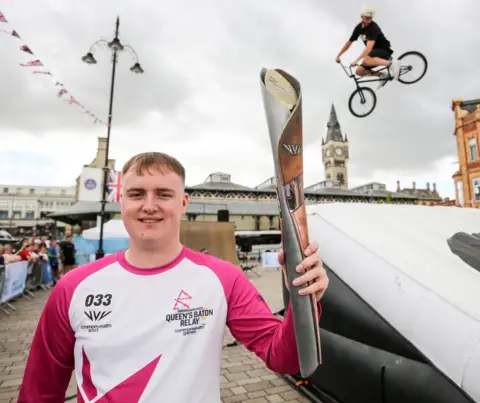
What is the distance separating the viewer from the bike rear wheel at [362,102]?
9.43 meters

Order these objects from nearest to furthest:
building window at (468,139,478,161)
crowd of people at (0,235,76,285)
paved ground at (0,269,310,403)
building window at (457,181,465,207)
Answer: paved ground at (0,269,310,403) < crowd of people at (0,235,76,285) < building window at (468,139,478,161) < building window at (457,181,465,207)

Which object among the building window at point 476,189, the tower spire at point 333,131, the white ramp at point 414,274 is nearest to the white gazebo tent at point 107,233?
the white ramp at point 414,274

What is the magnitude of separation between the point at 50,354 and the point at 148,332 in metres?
0.56

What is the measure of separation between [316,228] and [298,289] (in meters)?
2.33

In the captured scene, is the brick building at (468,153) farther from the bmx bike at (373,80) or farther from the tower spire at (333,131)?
the tower spire at (333,131)

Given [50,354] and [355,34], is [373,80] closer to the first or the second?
[355,34]

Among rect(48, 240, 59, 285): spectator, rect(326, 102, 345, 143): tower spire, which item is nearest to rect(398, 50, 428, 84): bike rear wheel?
rect(48, 240, 59, 285): spectator

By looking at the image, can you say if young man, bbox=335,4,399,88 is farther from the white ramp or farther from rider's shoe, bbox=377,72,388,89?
the white ramp

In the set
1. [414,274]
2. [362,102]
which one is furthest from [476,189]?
[414,274]

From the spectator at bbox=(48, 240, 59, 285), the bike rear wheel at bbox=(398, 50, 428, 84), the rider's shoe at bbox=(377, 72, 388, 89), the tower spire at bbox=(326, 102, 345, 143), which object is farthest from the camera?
the tower spire at bbox=(326, 102, 345, 143)

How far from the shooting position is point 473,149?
101 feet

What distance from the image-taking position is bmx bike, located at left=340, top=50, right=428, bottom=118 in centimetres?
859

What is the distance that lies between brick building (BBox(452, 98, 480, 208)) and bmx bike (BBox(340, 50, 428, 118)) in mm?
26907

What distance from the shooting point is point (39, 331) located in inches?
61.8
